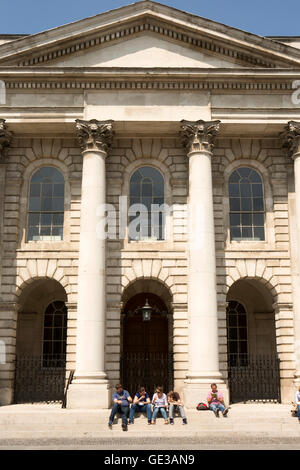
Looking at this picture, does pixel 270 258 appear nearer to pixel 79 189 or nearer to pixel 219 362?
pixel 219 362

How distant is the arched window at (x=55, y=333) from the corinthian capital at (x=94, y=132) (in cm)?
798

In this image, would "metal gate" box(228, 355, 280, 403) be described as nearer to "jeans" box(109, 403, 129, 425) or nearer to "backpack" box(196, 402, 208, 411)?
"backpack" box(196, 402, 208, 411)

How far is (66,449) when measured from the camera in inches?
529

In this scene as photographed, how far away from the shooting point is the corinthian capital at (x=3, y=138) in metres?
21.4

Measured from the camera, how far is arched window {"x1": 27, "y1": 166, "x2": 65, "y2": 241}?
72.5 feet

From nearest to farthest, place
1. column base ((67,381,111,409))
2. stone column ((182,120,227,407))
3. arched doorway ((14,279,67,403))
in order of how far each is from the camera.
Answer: column base ((67,381,111,409)), stone column ((182,120,227,407)), arched doorway ((14,279,67,403))

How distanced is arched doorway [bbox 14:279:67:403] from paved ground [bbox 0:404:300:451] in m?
3.11

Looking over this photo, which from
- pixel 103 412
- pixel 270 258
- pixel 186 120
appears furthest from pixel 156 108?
pixel 103 412

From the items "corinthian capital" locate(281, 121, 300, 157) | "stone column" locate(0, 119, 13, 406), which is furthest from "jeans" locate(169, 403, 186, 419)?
"corinthian capital" locate(281, 121, 300, 157)

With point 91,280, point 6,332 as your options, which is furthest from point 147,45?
point 6,332

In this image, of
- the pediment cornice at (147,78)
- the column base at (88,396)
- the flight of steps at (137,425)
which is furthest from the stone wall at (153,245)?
the flight of steps at (137,425)

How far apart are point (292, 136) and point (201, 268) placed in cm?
673

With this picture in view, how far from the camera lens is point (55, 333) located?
24.4 m

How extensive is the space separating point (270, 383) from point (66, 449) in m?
10.6
